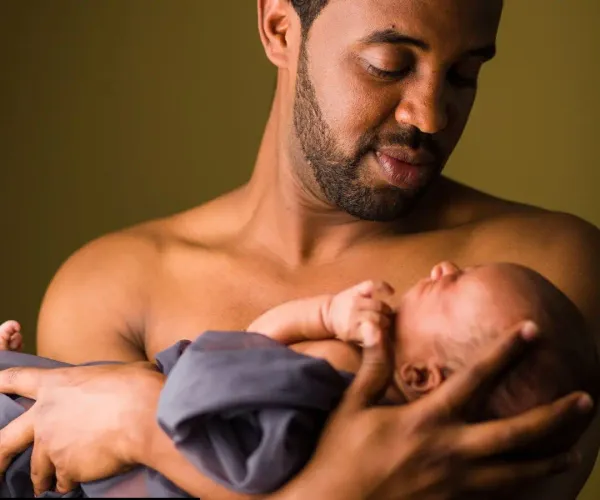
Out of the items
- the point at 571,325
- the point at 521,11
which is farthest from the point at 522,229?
the point at 521,11

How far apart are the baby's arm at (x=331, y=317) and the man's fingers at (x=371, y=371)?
2 cm

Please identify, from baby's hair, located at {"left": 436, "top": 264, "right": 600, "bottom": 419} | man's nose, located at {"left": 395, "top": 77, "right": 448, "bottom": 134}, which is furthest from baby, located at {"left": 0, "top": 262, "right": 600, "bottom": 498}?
man's nose, located at {"left": 395, "top": 77, "right": 448, "bottom": 134}

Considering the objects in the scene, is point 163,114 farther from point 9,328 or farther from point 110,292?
point 9,328

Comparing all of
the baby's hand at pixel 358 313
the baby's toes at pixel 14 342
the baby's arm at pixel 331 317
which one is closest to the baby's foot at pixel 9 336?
the baby's toes at pixel 14 342

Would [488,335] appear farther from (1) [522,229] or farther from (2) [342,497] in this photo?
(1) [522,229]

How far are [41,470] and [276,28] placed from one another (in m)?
0.87

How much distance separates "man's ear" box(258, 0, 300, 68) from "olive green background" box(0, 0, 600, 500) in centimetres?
69

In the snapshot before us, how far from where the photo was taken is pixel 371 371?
1327mm

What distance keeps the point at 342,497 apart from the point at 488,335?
0.26 m

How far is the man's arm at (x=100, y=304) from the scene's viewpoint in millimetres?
1892

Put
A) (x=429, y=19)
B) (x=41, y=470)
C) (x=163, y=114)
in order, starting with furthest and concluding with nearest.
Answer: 1. (x=163, y=114)
2. (x=429, y=19)
3. (x=41, y=470)

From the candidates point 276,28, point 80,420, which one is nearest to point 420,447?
point 80,420

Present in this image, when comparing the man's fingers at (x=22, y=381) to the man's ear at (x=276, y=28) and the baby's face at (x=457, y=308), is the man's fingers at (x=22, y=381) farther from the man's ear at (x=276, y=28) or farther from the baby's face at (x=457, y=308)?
the man's ear at (x=276, y=28)

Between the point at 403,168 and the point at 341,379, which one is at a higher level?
the point at 403,168
